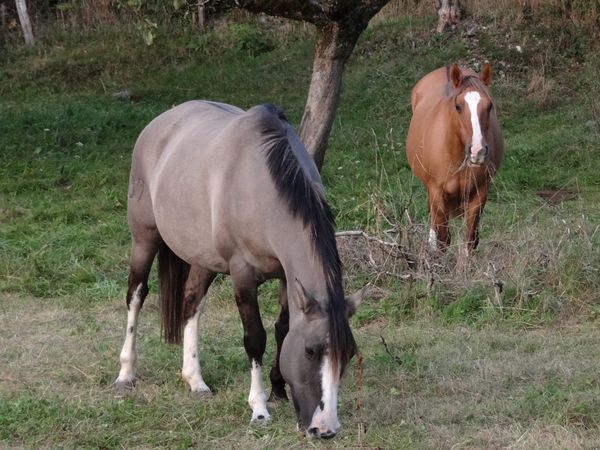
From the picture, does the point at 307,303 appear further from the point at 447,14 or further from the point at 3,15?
the point at 3,15

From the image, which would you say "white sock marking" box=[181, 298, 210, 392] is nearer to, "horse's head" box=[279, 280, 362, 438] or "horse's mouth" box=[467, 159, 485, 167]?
"horse's head" box=[279, 280, 362, 438]

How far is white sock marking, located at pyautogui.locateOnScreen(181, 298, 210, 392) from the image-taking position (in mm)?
5566

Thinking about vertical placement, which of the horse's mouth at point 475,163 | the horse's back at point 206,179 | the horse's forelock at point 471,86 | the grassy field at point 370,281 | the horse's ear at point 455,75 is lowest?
the grassy field at point 370,281

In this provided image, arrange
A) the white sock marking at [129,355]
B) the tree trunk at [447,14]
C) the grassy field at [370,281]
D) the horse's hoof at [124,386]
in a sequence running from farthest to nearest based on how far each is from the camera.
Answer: the tree trunk at [447,14], the white sock marking at [129,355], the horse's hoof at [124,386], the grassy field at [370,281]

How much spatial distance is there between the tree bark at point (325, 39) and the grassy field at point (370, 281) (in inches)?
18.5

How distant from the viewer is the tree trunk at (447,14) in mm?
15641

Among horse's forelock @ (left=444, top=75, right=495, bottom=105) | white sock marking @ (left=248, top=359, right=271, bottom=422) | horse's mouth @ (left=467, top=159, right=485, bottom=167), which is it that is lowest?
white sock marking @ (left=248, top=359, right=271, bottom=422)

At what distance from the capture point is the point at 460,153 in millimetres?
8203

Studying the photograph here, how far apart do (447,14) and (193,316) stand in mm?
10993

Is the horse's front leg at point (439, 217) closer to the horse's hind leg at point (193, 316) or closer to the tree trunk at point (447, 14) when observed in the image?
the horse's hind leg at point (193, 316)

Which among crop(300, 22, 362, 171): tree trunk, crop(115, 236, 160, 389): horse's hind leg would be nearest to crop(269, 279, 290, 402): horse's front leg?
crop(115, 236, 160, 389): horse's hind leg

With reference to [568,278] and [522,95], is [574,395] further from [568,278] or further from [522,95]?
[522,95]

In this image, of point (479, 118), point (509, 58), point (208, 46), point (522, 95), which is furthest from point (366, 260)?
point (208, 46)

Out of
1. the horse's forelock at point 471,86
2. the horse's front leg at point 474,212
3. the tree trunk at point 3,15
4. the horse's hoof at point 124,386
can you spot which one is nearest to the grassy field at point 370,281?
the horse's hoof at point 124,386
